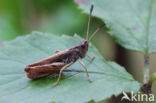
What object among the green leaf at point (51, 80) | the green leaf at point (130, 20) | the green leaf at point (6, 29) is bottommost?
the green leaf at point (51, 80)

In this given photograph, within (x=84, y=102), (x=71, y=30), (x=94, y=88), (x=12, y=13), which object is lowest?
(x=84, y=102)

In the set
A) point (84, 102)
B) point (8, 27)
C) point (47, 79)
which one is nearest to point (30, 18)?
point (8, 27)

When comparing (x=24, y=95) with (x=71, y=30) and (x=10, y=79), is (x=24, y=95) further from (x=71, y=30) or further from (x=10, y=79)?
(x=71, y=30)

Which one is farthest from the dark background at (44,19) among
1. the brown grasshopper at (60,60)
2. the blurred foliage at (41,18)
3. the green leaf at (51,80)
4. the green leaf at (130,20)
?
the green leaf at (51,80)

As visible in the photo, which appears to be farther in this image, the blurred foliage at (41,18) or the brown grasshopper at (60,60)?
the blurred foliage at (41,18)

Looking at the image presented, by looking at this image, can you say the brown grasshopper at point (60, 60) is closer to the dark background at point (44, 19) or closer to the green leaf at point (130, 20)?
the green leaf at point (130, 20)

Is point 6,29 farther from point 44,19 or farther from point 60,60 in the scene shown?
point 60,60
